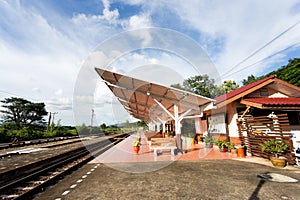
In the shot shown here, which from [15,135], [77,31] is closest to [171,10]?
[77,31]

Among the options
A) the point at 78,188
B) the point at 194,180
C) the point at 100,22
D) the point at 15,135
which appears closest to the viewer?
the point at 78,188

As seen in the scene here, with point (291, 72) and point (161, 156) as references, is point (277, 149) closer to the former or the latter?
point (161, 156)

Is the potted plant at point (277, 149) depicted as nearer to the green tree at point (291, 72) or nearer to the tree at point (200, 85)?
the green tree at point (291, 72)

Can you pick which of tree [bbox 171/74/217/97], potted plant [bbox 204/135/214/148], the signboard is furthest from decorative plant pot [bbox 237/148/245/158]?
tree [bbox 171/74/217/97]

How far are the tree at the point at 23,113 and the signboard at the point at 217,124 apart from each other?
170ft

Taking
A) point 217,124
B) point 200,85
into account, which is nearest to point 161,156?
point 217,124

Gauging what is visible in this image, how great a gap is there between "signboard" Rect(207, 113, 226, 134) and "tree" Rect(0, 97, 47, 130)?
51.7 meters

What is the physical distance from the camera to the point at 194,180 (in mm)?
4691

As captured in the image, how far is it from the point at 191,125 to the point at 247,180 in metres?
10.8

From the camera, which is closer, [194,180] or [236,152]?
[194,180]

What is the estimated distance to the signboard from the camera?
9766 mm

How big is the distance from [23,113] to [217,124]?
190 feet

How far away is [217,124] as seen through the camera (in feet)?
34.2

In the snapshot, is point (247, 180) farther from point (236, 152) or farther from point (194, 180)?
point (236, 152)
